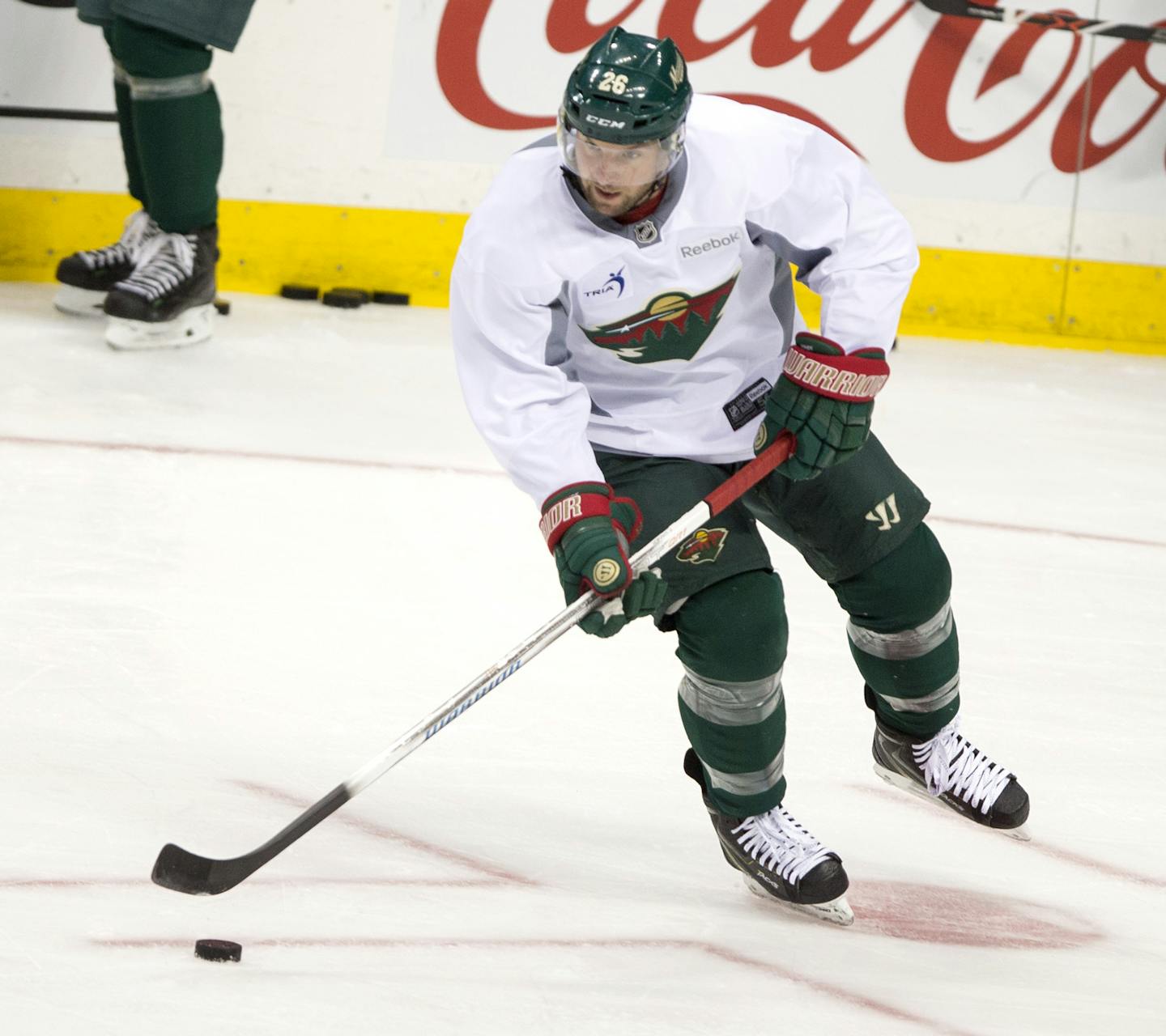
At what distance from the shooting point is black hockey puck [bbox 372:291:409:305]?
5.08m

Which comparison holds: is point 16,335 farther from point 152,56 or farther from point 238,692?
point 238,692

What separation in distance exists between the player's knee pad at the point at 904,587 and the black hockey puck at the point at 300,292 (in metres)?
3.17

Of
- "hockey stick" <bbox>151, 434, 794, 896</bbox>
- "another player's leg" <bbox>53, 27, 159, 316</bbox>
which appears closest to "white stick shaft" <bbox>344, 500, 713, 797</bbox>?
"hockey stick" <bbox>151, 434, 794, 896</bbox>

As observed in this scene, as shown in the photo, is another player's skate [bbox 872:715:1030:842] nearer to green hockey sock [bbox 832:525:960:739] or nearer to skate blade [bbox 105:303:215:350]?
green hockey sock [bbox 832:525:960:739]

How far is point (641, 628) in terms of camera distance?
2881 mm

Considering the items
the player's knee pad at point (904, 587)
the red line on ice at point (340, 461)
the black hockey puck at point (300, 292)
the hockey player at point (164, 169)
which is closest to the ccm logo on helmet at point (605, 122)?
the player's knee pad at point (904, 587)

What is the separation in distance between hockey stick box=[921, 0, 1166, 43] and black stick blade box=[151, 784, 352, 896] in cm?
376

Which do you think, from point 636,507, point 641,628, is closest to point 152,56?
point 641,628

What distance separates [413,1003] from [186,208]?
2972 mm

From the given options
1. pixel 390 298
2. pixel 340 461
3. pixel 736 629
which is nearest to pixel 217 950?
pixel 736 629

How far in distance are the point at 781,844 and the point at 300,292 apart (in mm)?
3326

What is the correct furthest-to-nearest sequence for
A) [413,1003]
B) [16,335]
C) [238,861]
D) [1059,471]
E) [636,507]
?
[16,335], [1059,471], [636,507], [238,861], [413,1003]

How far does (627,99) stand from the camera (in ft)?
5.96

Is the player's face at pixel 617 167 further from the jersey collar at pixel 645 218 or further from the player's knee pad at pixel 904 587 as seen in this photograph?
the player's knee pad at pixel 904 587
